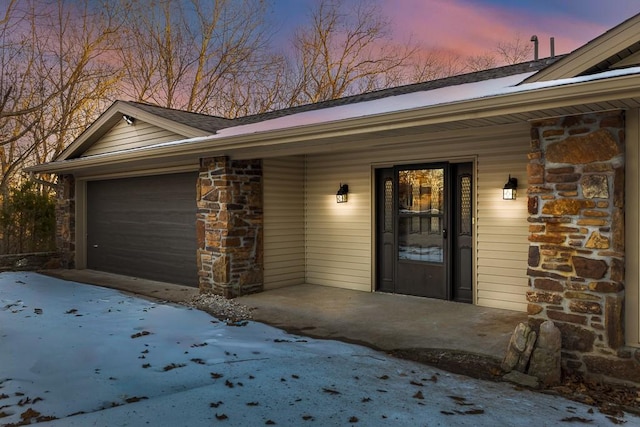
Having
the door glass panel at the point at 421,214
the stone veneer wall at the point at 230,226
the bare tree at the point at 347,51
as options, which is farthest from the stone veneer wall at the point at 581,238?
the bare tree at the point at 347,51

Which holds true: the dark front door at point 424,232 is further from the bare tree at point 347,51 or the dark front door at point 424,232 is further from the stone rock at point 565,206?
the bare tree at point 347,51

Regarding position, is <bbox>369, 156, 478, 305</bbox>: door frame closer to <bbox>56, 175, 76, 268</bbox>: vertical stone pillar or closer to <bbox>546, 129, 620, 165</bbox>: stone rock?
<bbox>546, 129, 620, 165</bbox>: stone rock

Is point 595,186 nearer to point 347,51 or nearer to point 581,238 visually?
point 581,238

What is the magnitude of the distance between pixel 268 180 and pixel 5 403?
494 cm

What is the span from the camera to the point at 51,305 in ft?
21.6

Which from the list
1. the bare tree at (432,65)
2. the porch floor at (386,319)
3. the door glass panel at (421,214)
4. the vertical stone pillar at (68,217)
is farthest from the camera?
the bare tree at (432,65)

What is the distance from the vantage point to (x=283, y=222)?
7816 mm

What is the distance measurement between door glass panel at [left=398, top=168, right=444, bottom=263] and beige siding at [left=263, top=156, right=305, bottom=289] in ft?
6.07

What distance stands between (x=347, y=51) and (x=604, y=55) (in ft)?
49.6

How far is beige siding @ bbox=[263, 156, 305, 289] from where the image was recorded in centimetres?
759

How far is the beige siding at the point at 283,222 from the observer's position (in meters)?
7.59

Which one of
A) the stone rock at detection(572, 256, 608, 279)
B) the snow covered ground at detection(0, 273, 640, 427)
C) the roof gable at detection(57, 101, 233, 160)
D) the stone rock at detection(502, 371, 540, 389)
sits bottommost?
the stone rock at detection(502, 371, 540, 389)

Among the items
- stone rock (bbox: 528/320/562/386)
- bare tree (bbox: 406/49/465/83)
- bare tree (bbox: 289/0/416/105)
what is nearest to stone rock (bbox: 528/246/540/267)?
stone rock (bbox: 528/320/562/386)

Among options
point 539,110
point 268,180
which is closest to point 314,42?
point 268,180
